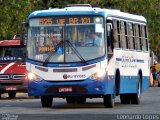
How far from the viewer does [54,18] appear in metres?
25.6

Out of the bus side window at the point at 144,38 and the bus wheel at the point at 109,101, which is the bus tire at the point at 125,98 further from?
the bus wheel at the point at 109,101

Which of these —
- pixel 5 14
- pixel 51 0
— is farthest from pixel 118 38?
pixel 51 0

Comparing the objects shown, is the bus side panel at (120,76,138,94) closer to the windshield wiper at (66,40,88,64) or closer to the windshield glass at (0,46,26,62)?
the windshield wiper at (66,40,88,64)

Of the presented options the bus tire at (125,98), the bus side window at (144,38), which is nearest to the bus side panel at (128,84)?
the bus tire at (125,98)

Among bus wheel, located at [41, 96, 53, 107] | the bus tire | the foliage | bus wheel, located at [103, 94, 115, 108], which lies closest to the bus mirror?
bus wheel, located at [41, 96, 53, 107]

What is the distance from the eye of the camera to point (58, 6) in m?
55.8

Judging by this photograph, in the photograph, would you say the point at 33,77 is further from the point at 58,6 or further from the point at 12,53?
the point at 58,6

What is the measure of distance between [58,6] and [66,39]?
101 ft

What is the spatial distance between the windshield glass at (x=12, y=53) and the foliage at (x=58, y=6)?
394cm

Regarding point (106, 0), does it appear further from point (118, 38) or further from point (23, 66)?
point (118, 38)

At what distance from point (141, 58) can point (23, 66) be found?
6.90 m

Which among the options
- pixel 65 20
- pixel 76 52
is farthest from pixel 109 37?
pixel 65 20

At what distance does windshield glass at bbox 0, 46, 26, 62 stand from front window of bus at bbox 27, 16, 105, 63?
10006 mm

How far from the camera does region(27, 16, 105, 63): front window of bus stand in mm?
24938
